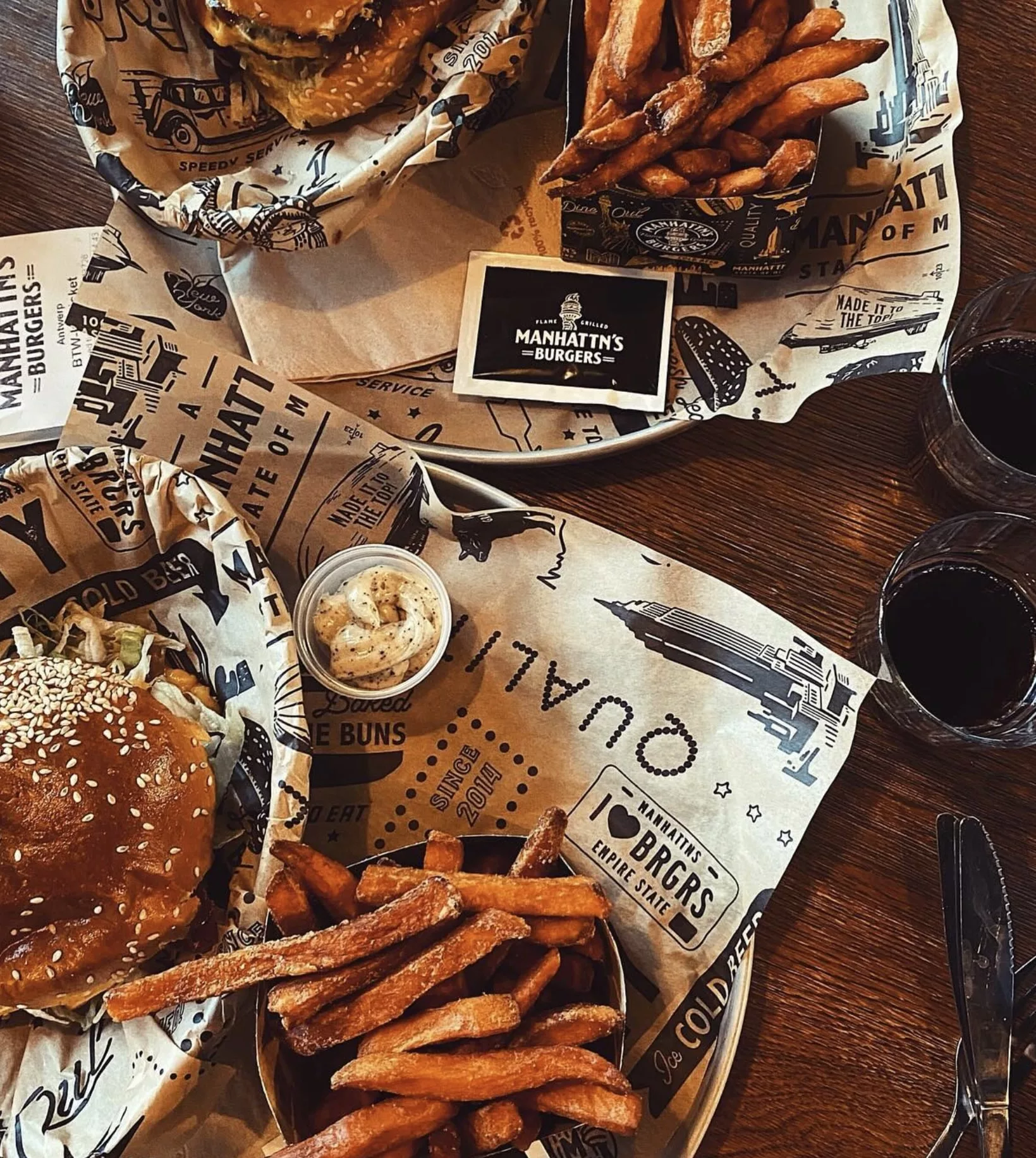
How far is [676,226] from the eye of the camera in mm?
1284

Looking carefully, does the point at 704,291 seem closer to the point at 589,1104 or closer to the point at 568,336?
the point at 568,336

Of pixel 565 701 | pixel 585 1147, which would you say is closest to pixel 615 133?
pixel 565 701

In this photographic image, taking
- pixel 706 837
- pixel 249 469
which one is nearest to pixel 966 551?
pixel 706 837

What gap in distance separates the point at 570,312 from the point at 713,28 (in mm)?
389

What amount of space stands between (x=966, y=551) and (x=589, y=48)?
0.82 m

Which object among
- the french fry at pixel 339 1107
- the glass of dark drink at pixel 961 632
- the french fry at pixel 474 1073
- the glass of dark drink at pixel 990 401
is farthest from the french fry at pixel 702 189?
the french fry at pixel 339 1107

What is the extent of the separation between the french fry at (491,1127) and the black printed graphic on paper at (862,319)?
995mm

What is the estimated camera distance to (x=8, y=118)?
148 cm

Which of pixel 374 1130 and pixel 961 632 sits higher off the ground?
pixel 961 632

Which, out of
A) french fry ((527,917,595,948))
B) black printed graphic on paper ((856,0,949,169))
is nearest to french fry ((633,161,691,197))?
black printed graphic on paper ((856,0,949,169))

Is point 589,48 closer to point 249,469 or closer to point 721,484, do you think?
point 721,484

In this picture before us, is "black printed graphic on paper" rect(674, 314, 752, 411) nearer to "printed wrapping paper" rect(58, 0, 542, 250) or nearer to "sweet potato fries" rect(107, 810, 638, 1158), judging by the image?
"printed wrapping paper" rect(58, 0, 542, 250)

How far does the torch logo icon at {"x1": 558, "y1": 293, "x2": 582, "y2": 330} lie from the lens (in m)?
1.38

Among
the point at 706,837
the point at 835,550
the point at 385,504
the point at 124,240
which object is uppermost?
the point at 124,240
